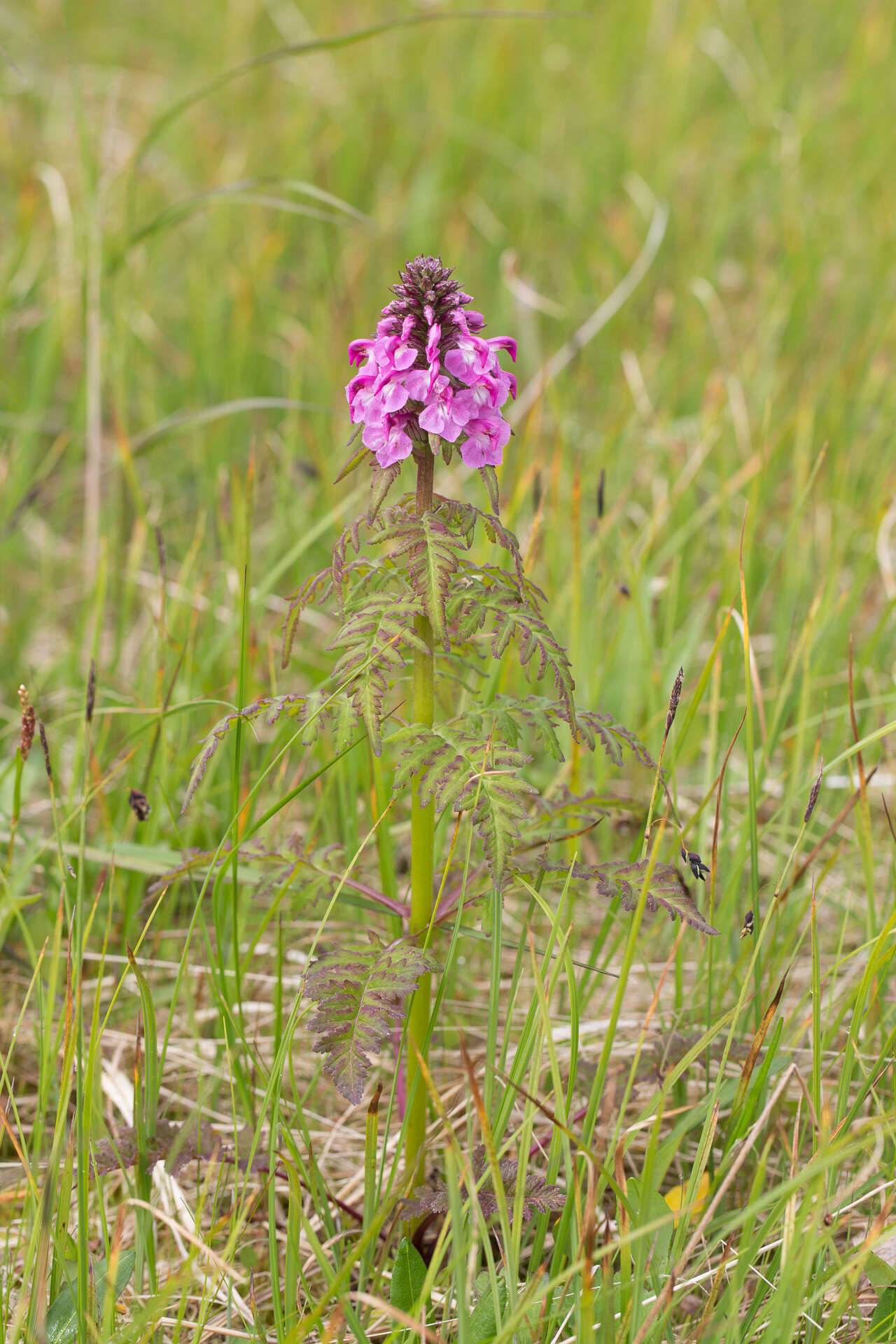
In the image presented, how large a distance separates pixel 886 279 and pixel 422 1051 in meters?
4.11

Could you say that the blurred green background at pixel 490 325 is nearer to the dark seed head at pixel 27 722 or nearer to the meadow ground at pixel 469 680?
the meadow ground at pixel 469 680

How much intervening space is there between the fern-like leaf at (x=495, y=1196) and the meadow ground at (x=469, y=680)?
14 millimetres

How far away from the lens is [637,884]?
1.51m

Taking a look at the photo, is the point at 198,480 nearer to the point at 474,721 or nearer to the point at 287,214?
the point at 287,214

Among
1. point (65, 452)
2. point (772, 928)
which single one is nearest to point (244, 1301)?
point (772, 928)

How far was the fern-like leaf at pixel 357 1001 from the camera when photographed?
1346 millimetres

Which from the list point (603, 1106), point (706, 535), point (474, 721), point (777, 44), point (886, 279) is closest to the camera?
point (474, 721)

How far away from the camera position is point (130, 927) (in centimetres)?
213

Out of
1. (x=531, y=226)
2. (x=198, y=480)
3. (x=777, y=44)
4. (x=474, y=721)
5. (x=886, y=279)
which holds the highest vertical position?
(x=777, y=44)

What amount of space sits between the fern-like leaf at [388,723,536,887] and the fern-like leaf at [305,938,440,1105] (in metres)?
0.20

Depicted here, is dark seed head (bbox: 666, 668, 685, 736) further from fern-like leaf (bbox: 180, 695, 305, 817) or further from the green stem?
fern-like leaf (bbox: 180, 695, 305, 817)

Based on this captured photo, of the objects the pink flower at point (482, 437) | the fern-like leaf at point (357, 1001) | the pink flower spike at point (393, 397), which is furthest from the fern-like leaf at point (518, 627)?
the fern-like leaf at point (357, 1001)

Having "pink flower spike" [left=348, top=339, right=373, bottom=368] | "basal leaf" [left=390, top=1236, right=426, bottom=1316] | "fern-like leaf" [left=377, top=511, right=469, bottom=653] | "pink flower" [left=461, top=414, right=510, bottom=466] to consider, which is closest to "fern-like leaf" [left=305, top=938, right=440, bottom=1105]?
"basal leaf" [left=390, top=1236, right=426, bottom=1316]

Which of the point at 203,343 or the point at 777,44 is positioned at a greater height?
the point at 777,44
